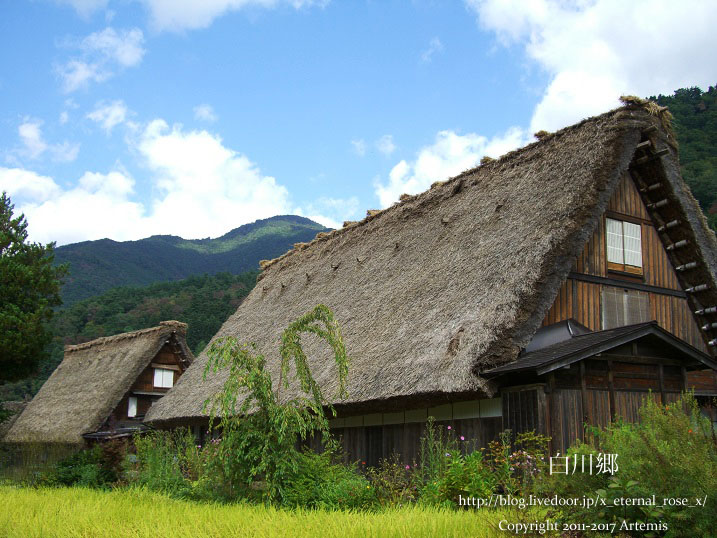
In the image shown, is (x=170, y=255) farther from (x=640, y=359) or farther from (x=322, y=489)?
(x=640, y=359)

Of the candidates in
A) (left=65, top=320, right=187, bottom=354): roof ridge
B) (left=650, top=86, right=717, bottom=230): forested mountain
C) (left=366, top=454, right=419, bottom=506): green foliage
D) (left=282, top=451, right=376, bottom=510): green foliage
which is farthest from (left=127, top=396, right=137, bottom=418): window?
(left=650, top=86, right=717, bottom=230): forested mountain

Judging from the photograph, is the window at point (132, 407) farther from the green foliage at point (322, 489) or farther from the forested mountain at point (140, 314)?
the green foliage at point (322, 489)

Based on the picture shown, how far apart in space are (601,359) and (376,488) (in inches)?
156

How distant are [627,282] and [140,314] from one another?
3788 centimetres

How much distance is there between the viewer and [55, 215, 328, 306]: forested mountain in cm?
6694

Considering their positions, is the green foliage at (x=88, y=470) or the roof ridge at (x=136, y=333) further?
the roof ridge at (x=136, y=333)

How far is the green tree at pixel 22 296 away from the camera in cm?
2178

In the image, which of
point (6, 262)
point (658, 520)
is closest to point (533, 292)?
point (658, 520)

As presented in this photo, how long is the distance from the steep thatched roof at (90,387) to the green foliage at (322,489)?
55.8 feet

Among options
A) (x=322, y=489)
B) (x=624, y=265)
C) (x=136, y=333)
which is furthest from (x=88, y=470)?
(x=624, y=265)

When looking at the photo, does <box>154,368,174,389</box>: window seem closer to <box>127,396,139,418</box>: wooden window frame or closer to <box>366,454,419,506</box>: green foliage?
<box>127,396,139,418</box>: wooden window frame

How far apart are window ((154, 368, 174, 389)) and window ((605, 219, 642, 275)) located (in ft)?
64.8

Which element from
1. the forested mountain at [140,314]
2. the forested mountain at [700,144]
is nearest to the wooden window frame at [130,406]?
the forested mountain at [140,314]

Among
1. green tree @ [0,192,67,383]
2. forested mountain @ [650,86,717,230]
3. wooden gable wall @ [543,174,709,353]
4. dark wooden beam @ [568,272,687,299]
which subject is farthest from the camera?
forested mountain @ [650,86,717,230]
